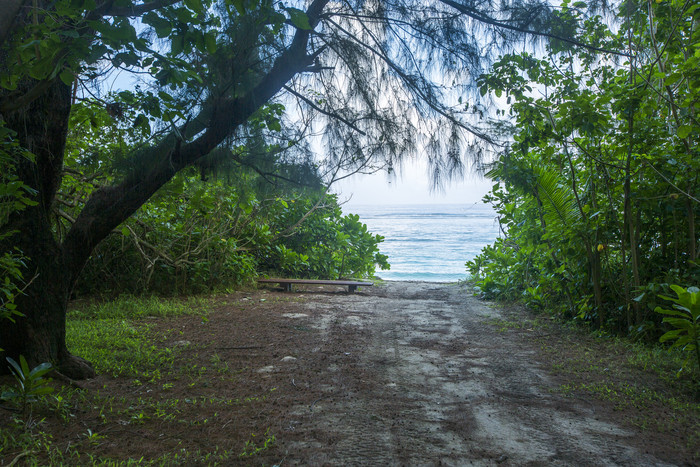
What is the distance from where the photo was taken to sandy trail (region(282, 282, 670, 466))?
2.24m

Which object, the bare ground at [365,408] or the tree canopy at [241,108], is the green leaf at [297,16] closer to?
the tree canopy at [241,108]

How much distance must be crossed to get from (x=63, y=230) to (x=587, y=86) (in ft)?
19.0

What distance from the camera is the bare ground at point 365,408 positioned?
7.38ft

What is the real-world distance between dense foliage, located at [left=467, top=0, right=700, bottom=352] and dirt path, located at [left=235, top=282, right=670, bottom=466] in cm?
116

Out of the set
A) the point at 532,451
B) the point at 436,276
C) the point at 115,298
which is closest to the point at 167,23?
the point at 532,451

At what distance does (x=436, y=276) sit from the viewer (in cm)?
1708

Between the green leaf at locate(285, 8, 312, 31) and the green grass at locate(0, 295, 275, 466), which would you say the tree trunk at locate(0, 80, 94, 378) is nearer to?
the green grass at locate(0, 295, 275, 466)

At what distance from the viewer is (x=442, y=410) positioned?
2.79 metres

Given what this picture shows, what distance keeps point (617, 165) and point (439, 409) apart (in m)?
2.98

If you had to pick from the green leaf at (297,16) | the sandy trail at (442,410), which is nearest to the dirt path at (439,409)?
the sandy trail at (442,410)

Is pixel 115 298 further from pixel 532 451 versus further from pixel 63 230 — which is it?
pixel 532 451

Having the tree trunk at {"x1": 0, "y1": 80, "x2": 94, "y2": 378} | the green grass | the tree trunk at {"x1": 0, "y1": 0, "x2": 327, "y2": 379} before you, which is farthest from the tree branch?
the green grass

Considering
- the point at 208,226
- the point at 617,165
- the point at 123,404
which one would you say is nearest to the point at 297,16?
the point at 123,404

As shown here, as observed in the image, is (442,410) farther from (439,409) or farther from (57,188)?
(57,188)
